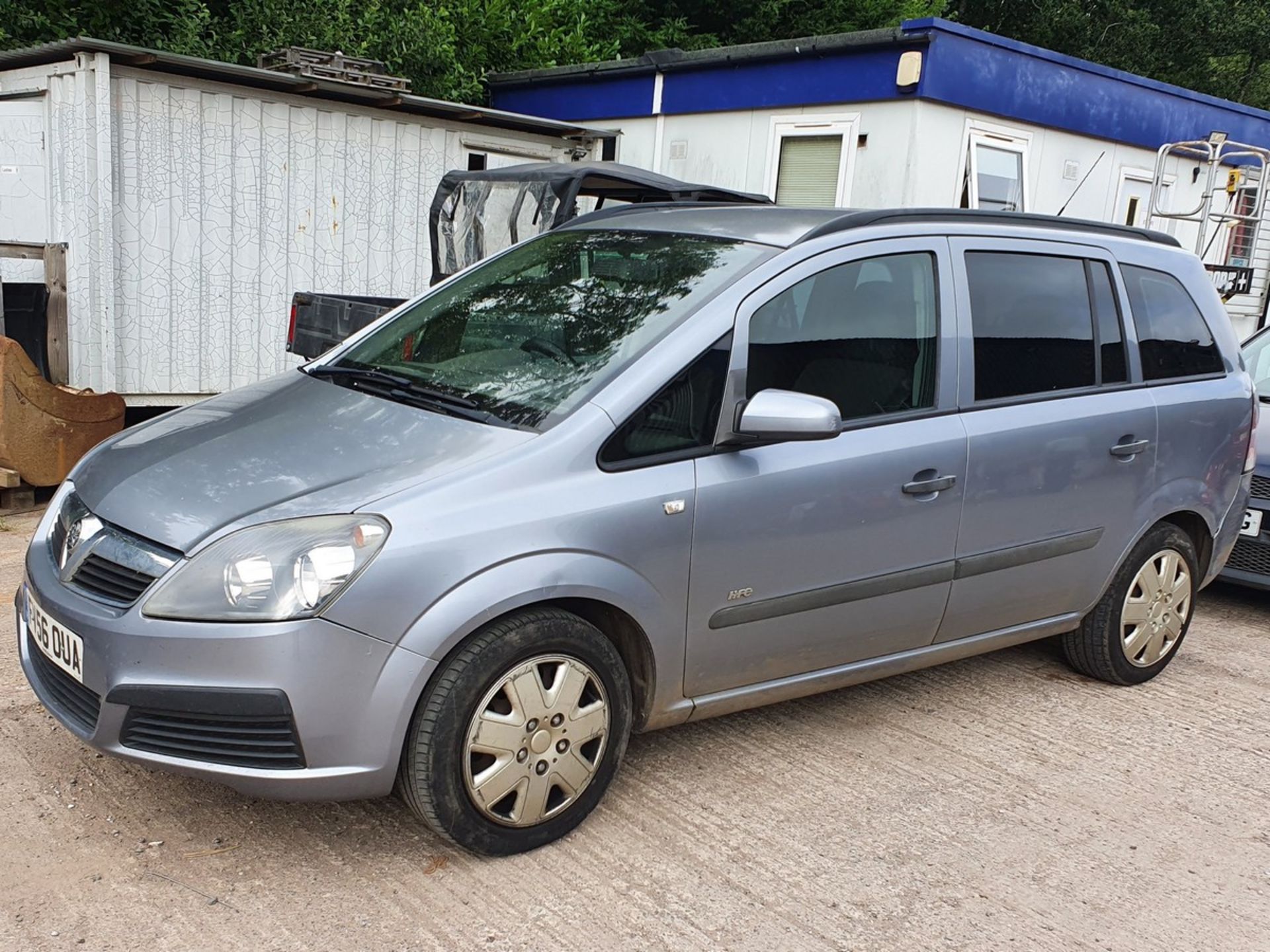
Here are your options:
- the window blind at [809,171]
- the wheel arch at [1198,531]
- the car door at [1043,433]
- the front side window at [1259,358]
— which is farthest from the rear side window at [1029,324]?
the window blind at [809,171]

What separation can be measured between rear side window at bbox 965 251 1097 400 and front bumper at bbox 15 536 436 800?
2281 mm

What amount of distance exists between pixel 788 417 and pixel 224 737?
1689 millimetres

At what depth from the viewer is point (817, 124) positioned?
31.2ft

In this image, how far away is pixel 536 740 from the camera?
3.02 m

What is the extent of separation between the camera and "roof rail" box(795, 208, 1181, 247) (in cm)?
367

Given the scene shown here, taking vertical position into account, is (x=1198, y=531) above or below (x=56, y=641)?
above

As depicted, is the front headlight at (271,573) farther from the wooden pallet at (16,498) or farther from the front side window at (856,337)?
the wooden pallet at (16,498)


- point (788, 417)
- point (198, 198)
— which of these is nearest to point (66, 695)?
point (788, 417)

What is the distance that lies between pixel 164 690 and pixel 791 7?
17.7m

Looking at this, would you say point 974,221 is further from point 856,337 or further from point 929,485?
point 929,485

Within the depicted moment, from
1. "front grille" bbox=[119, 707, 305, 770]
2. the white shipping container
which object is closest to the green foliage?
the white shipping container

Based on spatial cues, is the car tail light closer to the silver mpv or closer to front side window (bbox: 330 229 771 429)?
the silver mpv

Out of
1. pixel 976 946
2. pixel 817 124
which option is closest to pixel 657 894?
pixel 976 946

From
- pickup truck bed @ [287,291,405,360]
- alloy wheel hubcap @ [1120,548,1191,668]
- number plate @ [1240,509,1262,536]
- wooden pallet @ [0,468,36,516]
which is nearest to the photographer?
alloy wheel hubcap @ [1120,548,1191,668]
